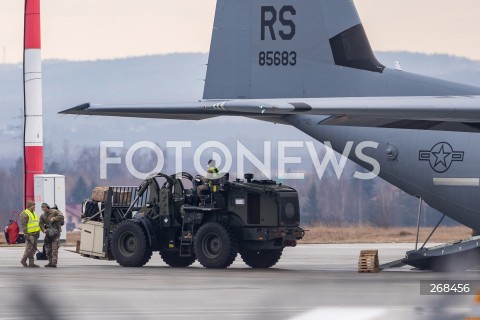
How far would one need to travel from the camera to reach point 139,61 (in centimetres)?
17212

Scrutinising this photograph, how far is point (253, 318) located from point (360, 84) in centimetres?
1607

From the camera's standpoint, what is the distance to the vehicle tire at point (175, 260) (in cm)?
2231

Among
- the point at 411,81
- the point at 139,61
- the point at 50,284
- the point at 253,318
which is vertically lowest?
the point at 50,284

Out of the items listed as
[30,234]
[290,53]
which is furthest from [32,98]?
[290,53]

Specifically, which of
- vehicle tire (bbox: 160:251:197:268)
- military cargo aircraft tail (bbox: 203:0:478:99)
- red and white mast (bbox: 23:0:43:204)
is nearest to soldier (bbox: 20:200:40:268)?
vehicle tire (bbox: 160:251:197:268)

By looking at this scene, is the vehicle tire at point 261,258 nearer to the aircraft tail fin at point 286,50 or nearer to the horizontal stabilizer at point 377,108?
the aircraft tail fin at point 286,50

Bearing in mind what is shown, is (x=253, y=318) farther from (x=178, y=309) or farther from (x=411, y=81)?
(x=411, y=81)

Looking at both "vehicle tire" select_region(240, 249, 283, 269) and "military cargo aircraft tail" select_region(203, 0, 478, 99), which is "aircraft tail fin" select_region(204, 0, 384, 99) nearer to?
"military cargo aircraft tail" select_region(203, 0, 478, 99)

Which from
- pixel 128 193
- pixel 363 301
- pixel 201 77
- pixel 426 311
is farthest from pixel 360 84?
pixel 426 311

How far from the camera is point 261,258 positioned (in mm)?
21844

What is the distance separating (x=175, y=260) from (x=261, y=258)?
6.18ft

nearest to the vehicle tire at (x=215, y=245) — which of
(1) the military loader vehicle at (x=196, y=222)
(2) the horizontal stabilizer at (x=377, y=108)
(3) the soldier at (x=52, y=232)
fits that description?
(1) the military loader vehicle at (x=196, y=222)

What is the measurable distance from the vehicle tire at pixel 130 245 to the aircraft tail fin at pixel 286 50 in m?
3.43

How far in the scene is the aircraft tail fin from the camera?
22281 millimetres
